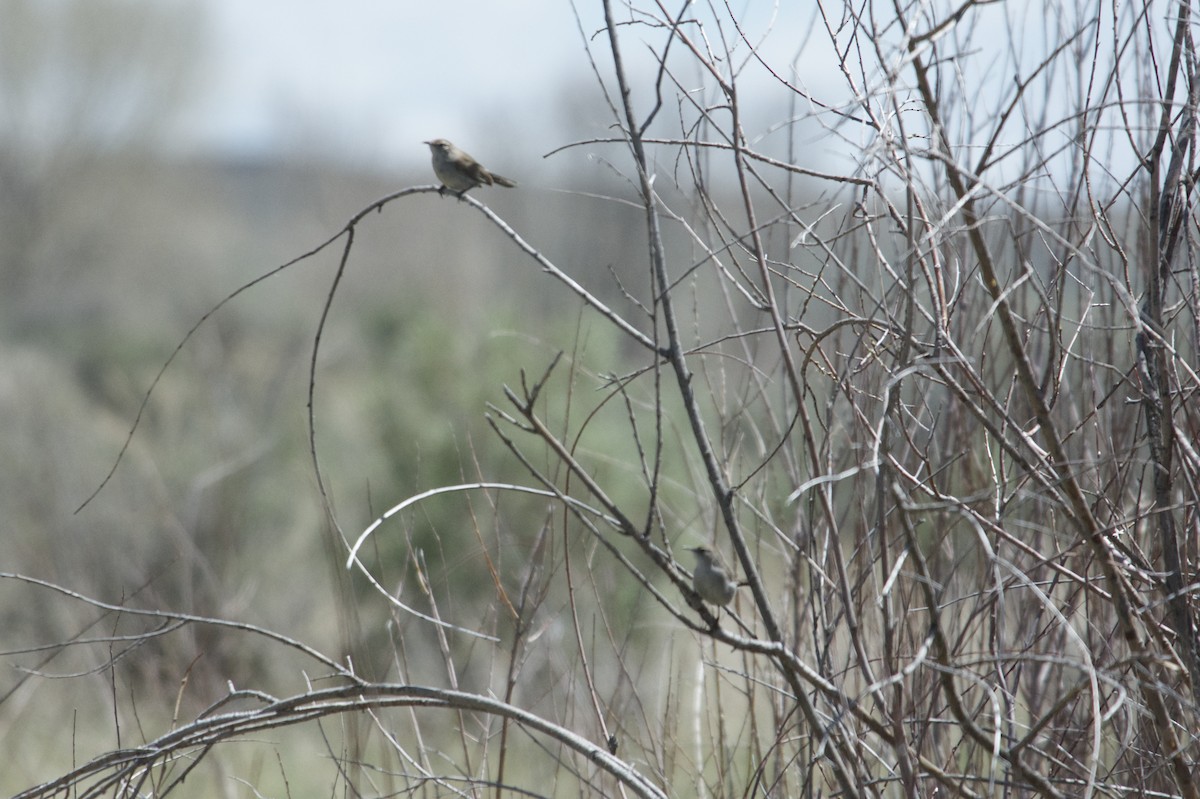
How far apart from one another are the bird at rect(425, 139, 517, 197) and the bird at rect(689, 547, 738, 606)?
62.6 inches

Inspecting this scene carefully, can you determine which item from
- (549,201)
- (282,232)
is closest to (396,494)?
(549,201)

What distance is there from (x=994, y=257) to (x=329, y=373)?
78.1 ft

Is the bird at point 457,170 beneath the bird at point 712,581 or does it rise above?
above

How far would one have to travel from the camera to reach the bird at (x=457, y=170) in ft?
11.2

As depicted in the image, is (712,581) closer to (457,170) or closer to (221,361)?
(457,170)

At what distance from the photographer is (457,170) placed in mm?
3465

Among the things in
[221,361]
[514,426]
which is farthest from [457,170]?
[221,361]

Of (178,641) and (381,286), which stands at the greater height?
(381,286)

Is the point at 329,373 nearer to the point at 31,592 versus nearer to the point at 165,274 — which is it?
the point at 165,274

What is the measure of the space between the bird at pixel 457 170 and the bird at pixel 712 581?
5.22ft

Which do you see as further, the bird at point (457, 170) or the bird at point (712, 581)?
the bird at point (457, 170)

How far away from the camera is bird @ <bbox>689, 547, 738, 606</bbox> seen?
2.08 meters

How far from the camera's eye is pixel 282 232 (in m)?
35.2

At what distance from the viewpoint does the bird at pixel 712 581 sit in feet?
6.82
